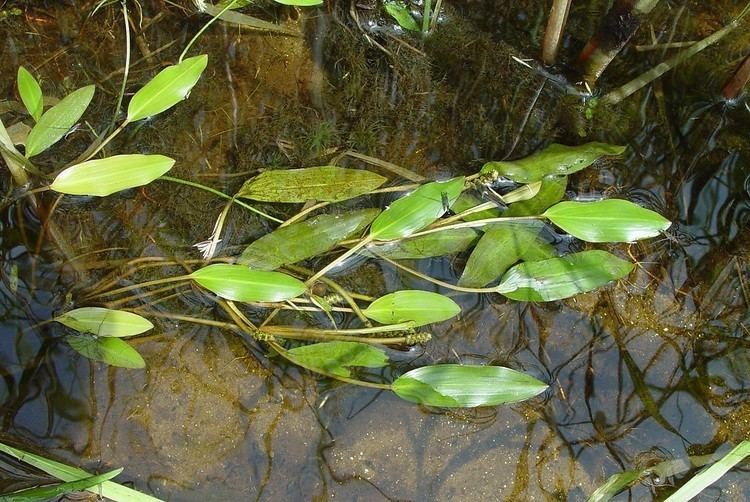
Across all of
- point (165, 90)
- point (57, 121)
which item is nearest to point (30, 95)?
point (57, 121)

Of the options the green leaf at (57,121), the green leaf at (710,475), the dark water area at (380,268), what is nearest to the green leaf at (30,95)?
the green leaf at (57,121)

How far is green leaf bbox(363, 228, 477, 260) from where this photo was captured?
5.43ft

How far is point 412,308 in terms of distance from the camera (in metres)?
1.54

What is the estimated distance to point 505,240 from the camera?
1.64m

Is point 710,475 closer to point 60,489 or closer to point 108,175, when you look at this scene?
point 60,489

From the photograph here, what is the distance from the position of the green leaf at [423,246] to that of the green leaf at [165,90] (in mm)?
618

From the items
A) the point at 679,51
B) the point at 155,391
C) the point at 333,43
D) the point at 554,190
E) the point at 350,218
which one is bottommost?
the point at 155,391

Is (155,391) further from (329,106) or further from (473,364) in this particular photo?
(329,106)

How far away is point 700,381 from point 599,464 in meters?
0.33

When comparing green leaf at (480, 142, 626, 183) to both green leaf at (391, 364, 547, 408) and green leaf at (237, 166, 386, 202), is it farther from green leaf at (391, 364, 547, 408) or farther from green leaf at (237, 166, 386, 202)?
green leaf at (391, 364, 547, 408)

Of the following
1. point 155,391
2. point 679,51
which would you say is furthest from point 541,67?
point 155,391

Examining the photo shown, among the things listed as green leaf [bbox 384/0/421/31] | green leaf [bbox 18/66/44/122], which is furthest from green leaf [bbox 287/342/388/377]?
green leaf [bbox 384/0/421/31]

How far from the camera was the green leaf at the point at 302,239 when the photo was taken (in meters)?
1.60

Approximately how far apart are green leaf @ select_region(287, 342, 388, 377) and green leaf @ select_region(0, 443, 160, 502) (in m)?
0.42
